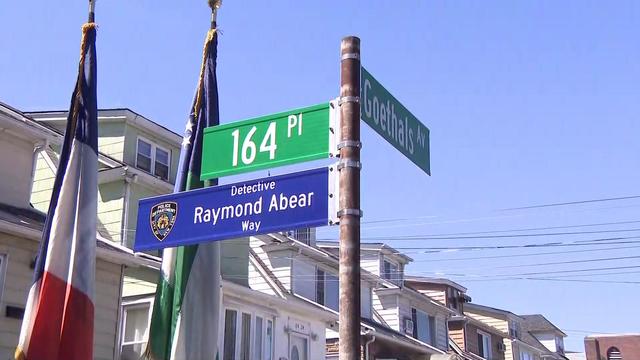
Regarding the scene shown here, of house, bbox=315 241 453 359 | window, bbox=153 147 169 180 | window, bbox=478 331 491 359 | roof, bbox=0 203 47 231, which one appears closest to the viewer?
roof, bbox=0 203 47 231

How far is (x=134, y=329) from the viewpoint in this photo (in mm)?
20250

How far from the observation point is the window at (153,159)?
23141 mm

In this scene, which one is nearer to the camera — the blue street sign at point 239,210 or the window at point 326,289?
the blue street sign at point 239,210

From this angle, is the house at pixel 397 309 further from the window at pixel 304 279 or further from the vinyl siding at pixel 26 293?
the vinyl siding at pixel 26 293

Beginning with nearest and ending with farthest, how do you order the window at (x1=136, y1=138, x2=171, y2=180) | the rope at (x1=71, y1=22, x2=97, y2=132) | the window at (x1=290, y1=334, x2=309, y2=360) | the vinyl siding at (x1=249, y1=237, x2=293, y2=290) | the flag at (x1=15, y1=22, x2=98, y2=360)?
the flag at (x1=15, y1=22, x2=98, y2=360) < the rope at (x1=71, y1=22, x2=97, y2=132) < the window at (x1=136, y1=138, x2=171, y2=180) < the window at (x1=290, y1=334, x2=309, y2=360) < the vinyl siding at (x1=249, y1=237, x2=293, y2=290)

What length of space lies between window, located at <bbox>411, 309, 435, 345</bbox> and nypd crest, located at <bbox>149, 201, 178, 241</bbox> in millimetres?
30136

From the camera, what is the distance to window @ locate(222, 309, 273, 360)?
22.0 meters

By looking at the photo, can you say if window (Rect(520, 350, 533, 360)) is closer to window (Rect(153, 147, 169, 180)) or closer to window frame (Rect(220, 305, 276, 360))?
window frame (Rect(220, 305, 276, 360))

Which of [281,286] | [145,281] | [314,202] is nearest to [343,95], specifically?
[314,202]

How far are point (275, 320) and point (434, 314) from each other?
16.1 m

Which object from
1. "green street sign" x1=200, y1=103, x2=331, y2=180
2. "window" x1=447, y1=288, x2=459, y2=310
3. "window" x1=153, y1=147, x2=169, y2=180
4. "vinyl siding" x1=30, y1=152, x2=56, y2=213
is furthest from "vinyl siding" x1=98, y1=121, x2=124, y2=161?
"window" x1=447, y1=288, x2=459, y2=310

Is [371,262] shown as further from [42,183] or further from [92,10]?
[92,10]

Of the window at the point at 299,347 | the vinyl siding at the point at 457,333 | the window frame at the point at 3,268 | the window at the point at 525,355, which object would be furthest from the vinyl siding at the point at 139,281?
the window at the point at 525,355

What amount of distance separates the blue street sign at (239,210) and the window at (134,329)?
503 inches
